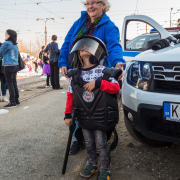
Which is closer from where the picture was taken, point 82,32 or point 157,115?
point 157,115

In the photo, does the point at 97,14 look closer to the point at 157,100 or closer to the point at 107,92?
the point at 107,92

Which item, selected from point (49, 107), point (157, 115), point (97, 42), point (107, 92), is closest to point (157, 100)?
point (157, 115)

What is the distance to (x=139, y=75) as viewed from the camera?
2309 mm

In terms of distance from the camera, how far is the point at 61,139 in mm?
3172

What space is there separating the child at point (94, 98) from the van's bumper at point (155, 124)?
22cm

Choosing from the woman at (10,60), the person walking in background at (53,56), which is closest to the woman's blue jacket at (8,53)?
the woman at (10,60)

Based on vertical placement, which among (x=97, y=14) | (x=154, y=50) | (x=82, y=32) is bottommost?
(x=154, y=50)

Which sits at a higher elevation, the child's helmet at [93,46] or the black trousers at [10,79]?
the child's helmet at [93,46]

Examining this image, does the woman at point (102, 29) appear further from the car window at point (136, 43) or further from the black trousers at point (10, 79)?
the black trousers at point (10, 79)

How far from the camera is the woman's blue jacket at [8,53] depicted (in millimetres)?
5200

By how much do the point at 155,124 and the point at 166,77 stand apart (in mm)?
445

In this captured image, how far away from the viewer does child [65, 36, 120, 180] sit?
2.02 metres

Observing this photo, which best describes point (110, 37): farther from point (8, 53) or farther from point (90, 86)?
point (8, 53)

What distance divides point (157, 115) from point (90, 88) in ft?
2.07
